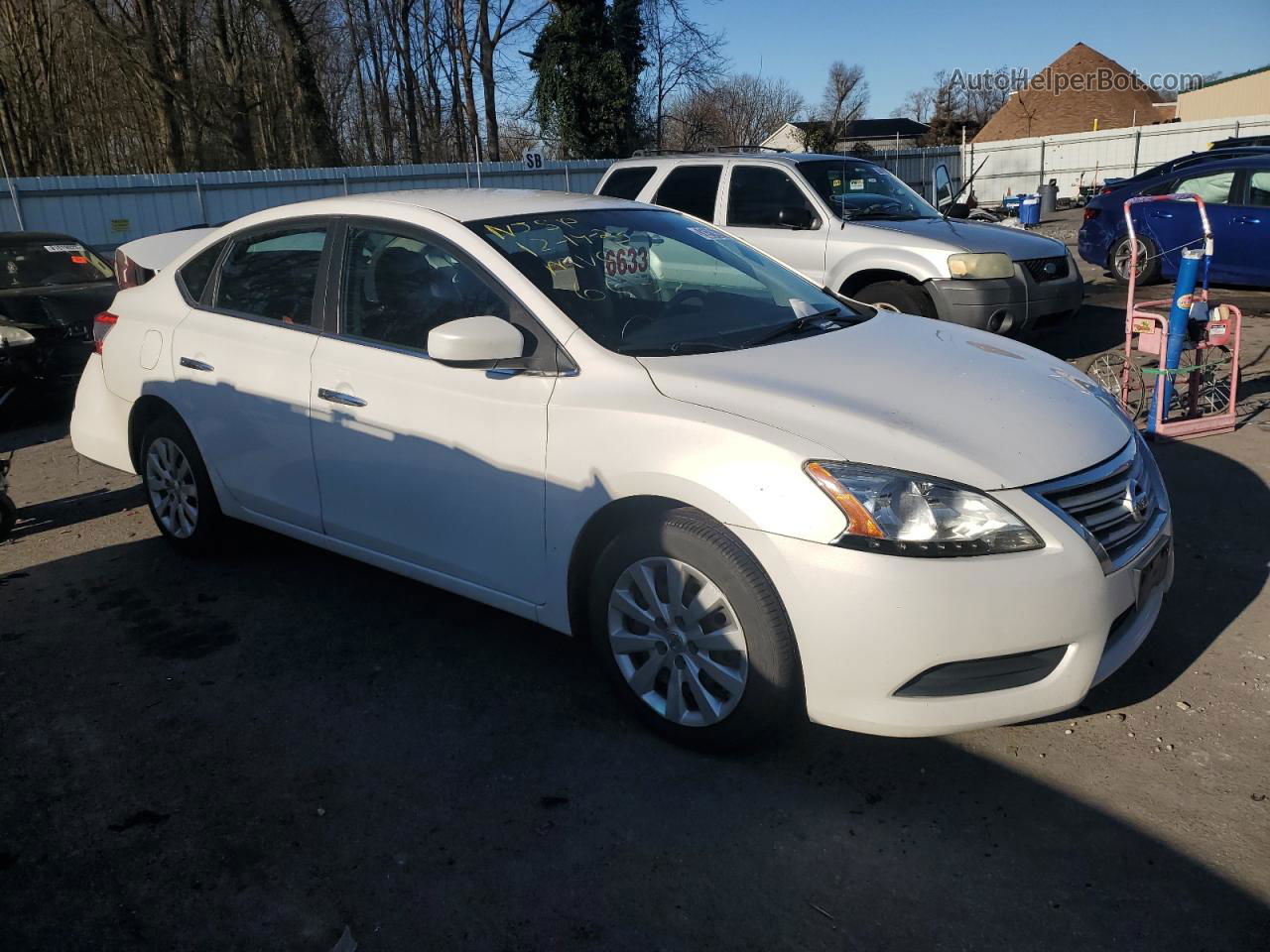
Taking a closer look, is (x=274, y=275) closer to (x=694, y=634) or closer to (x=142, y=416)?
(x=142, y=416)

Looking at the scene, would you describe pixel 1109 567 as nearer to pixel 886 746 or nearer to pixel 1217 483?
pixel 886 746

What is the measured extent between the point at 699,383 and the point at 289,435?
189 centimetres

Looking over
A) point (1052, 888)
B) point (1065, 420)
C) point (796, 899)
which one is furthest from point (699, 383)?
point (1052, 888)

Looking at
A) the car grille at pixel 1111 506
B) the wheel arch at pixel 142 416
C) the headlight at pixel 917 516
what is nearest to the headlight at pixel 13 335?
the wheel arch at pixel 142 416

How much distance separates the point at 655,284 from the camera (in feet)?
12.6

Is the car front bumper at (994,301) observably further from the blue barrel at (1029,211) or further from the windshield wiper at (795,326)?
the blue barrel at (1029,211)

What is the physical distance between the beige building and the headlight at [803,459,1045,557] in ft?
141

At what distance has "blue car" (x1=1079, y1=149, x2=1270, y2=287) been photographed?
11.5 metres

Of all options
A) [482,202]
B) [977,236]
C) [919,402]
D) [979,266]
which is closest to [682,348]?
[919,402]

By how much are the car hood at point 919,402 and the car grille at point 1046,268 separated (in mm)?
4808

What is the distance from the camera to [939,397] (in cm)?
310

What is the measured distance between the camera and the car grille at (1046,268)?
8.09 metres

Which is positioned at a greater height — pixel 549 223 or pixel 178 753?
pixel 549 223

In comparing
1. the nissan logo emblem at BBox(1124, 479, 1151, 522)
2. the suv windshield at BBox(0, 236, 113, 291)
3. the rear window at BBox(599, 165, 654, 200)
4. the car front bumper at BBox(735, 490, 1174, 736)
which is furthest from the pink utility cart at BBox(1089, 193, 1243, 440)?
the suv windshield at BBox(0, 236, 113, 291)
